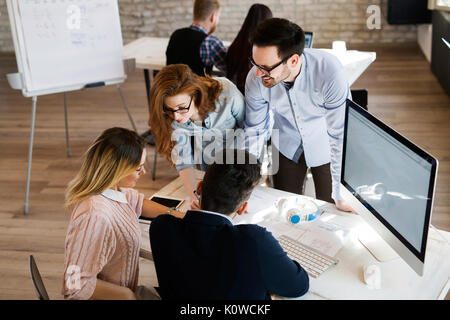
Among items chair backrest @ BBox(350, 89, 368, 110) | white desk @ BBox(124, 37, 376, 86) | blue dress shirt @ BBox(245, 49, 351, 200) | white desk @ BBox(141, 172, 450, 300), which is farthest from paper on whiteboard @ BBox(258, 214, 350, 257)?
white desk @ BBox(124, 37, 376, 86)

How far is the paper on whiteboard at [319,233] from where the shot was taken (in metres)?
1.86

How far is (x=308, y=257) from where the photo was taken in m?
1.79

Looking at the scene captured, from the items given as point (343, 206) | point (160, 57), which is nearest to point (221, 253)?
point (343, 206)

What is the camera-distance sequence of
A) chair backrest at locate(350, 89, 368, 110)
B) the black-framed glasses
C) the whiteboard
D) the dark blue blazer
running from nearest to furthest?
the dark blue blazer
the black-framed glasses
chair backrest at locate(350, 89, 368, 110)
the whiteboard

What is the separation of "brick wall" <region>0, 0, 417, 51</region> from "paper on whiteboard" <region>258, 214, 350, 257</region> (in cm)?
529

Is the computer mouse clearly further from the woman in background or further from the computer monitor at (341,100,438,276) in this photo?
the woman in background

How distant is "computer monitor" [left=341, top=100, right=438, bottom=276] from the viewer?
148cm

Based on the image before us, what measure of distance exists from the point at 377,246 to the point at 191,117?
94 cm

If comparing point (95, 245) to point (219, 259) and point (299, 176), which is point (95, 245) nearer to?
point (219, 259)

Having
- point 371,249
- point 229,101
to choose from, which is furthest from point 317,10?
point 371,249

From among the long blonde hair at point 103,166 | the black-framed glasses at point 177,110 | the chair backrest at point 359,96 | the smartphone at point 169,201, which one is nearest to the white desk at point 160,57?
the chair backrest at point 359,96

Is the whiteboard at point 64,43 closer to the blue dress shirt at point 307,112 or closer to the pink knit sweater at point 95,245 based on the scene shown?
the blue dress shirt at point 307,112

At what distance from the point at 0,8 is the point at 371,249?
6946 millimetres
